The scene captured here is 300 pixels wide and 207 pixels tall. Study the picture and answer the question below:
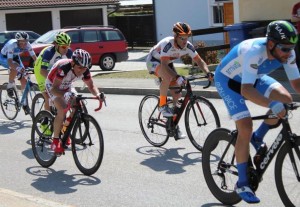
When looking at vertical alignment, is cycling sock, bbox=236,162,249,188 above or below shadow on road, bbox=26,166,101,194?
above

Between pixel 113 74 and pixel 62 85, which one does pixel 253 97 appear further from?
pixel 113 74

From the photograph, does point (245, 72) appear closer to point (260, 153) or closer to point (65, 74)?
point (260, 153)

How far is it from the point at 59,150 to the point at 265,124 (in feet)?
10.6

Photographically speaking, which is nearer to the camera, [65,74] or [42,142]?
[65,74]

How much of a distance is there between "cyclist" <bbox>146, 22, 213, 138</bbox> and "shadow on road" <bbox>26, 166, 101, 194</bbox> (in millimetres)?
1814

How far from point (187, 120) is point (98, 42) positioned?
55.4 ft

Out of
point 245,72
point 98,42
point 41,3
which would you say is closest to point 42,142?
point 245,72

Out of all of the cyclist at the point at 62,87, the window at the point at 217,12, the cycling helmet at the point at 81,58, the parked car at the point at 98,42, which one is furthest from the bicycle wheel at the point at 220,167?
the window at the point at 217,12

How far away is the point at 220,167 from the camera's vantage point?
6.21 metres

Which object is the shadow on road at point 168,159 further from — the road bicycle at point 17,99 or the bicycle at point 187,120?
the road bicycle at point 17,99

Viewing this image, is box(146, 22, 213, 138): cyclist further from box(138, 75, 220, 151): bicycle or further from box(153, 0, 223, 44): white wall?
box(153, 0, 223, 44): white wall

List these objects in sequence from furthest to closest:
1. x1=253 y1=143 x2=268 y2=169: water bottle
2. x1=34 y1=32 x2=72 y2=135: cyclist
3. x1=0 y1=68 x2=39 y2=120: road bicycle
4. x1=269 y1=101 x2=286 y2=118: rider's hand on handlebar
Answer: x1=0 y1=68 x2=39 y2=120: road bicycle
x1=34 y1=32 x2=72 y2=135: cyclist
x1=253 y1=143 x2=268 y2=169: water bottle
x1=269 y1=101 x2=286 y2=118: rider's hand on handlebar

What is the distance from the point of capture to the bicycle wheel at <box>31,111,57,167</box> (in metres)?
8.65

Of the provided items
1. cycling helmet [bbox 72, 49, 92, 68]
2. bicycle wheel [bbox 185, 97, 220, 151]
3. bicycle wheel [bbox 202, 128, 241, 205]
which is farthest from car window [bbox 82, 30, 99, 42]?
bicycle wheel [bbox 202, 128, 241, 205]
